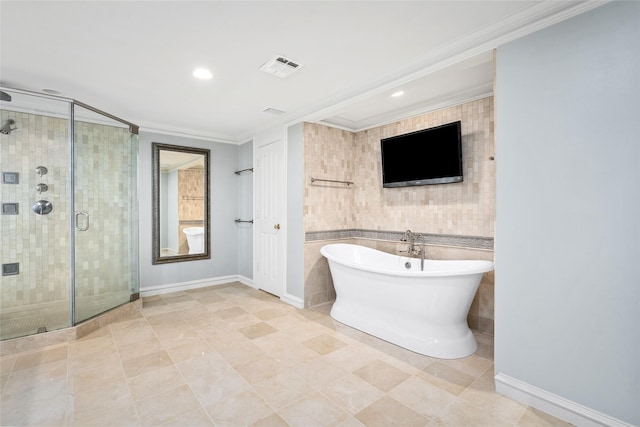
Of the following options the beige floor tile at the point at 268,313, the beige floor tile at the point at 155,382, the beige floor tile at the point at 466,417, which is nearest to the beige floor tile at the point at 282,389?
the beige floor tile at the point at 155,382

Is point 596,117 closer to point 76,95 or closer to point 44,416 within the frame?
point 44,416

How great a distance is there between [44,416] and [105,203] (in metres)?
2.31

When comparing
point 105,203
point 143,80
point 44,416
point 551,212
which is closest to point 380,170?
point 551,212

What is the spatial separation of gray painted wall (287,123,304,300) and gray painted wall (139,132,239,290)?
60.1 inches

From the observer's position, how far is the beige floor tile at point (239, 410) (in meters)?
1.72

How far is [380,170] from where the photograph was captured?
3.96m

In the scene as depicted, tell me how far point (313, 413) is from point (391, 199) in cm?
263

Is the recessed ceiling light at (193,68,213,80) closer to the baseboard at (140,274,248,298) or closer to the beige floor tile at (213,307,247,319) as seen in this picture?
the beige floor tile at (213,307,247,319)

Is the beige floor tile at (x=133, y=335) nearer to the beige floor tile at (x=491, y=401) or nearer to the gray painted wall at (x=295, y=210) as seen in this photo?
the gray painted wall at (x=295, y=210)

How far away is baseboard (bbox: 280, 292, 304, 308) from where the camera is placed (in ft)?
12.1

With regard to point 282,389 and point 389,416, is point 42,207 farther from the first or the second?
point 389,416

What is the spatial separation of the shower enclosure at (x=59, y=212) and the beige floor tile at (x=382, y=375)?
9.06 ft

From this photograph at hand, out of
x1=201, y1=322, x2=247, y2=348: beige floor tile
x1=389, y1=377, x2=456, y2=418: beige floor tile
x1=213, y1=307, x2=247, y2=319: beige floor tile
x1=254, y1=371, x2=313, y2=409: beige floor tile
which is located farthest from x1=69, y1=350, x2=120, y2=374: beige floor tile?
x1=389, y1=377, x2=456, y2=418: beige floor tile

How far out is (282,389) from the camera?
2020 millimetres
